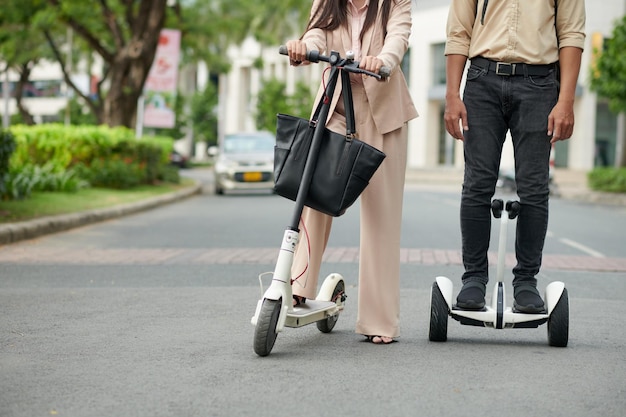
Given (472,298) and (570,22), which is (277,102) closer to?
(570,22)

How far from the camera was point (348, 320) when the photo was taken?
587cm

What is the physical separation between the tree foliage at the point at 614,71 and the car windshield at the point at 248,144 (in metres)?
9.07

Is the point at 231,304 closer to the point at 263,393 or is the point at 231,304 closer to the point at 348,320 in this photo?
the point at 348,320

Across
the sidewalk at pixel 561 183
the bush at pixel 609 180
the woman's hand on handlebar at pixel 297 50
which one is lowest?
the sidewalk at pixel 561 183

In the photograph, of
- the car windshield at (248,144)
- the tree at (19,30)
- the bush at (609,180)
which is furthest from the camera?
the bush at (609,180)

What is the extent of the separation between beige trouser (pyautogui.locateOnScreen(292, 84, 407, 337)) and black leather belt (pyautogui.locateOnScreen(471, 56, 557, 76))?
1.69ft

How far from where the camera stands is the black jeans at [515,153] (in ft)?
16.4

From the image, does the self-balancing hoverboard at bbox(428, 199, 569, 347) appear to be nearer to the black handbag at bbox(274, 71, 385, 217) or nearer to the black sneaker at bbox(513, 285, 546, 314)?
the black sneaker at bbox(513, 285, 546, 314)

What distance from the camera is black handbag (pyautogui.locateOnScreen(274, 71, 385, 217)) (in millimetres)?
4648

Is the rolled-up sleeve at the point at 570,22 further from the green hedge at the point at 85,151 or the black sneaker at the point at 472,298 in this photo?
the green hedge at the point at 85,151

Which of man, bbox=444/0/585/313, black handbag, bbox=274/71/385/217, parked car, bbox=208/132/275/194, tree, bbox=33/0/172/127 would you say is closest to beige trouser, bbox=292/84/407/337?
black handbag, bbox=274/71/385/217

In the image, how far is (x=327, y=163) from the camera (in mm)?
4695

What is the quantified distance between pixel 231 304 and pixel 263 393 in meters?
2.61

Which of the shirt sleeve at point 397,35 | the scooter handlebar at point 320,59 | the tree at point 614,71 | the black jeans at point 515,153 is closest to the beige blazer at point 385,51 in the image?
the shirt sleeve at point 397,35
